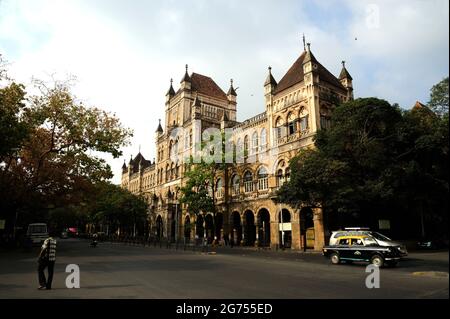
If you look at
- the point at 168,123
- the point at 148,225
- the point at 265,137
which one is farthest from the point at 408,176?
the point at 148,225

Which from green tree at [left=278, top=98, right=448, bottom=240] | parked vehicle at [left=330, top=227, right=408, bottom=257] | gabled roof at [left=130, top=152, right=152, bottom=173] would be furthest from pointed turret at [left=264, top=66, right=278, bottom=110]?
gabled roof at [left=130, top=152, right=152, bottom=173]

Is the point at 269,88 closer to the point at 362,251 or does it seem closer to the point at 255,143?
the point at 255,143

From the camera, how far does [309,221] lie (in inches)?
1240

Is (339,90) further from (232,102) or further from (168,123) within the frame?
(168,123)

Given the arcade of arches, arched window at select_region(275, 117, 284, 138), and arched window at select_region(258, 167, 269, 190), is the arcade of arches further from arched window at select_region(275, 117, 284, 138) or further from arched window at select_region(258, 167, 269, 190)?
arched window at select_region(275, 117, 284, 138)

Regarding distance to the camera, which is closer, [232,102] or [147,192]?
[232,102]

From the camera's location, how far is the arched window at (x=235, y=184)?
39.5 metres

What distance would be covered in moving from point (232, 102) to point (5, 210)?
109 ft

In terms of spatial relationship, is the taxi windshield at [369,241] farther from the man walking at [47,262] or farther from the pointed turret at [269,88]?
the pointed turret at [269,88]

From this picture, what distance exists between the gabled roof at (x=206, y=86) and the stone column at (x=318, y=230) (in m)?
29.5

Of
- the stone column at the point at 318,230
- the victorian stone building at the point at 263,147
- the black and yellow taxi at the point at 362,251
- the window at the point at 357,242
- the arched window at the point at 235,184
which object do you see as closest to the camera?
the black and yellow taxi at the point at 362,251

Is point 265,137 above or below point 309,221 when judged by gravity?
above

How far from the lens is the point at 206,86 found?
2156 inches

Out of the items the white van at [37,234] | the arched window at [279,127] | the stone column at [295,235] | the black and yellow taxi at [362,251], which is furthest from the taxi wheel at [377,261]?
the white van at [37,234]
